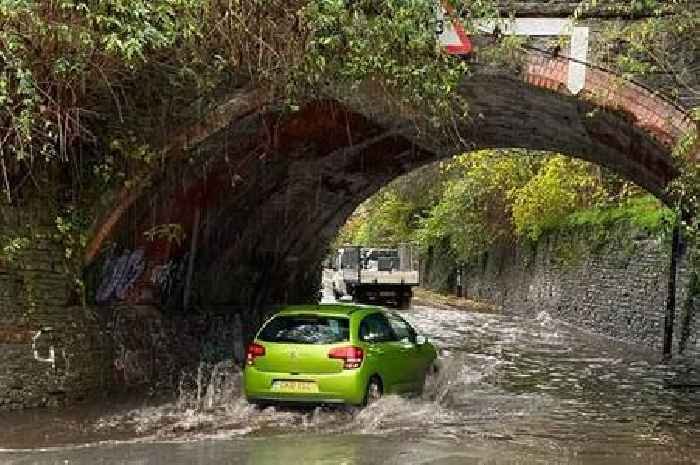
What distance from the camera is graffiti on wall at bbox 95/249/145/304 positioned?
14648mm

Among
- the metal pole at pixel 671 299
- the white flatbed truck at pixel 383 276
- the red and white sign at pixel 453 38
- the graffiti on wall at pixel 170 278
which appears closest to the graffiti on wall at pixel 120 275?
the graffiti on wall at pixel 170 278

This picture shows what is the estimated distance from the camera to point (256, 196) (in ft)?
59.2

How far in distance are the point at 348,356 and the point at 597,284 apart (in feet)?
60.2

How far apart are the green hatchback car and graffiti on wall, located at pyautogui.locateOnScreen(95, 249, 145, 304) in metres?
3.14

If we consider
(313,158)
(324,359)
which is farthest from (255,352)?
(313,158)

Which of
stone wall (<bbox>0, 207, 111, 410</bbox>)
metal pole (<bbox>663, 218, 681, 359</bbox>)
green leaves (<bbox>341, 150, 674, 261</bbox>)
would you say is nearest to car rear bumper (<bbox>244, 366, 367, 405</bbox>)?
stone wall (<bbox>0, 207, 111, 410</bbox>)

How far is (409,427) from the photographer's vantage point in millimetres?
11922

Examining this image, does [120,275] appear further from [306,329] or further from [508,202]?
[508,202]

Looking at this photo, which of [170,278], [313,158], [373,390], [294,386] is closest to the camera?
[294,386]

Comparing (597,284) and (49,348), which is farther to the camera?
(597,284)

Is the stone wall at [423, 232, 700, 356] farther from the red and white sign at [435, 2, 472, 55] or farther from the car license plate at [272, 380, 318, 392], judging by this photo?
the car license plate at [272, 380, 318, 392]

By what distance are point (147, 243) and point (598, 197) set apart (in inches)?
737

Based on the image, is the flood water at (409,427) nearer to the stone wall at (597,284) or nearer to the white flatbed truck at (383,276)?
the stone wall at (597,284)

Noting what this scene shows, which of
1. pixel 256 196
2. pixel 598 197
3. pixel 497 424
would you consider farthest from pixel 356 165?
pixel 598 197
